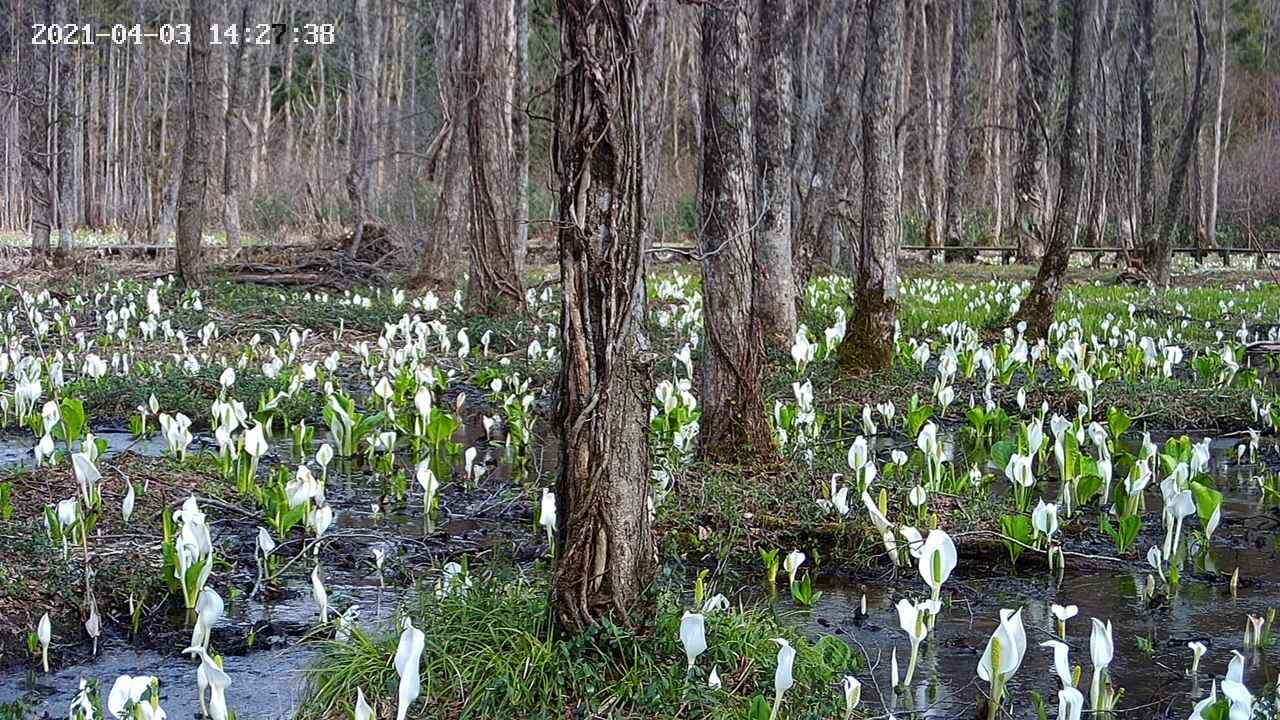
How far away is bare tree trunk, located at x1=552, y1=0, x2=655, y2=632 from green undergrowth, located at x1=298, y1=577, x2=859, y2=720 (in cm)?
11

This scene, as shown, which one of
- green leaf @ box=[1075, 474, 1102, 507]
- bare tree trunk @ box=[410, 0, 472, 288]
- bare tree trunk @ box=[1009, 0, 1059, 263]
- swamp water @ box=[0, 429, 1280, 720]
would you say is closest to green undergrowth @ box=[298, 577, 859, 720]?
swamp water @ box=[0, 429, 1280, 720]

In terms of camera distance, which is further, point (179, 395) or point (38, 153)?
point (38, 153)

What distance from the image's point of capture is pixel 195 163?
1406 cm

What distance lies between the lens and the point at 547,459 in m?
7.77

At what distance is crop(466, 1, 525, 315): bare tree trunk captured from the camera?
12.0 meters

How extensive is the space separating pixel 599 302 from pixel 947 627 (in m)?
1.94

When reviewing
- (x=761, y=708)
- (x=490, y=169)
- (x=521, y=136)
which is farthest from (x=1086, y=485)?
(x=521, y=136)

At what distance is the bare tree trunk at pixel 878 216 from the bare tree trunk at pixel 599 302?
558 centimetres

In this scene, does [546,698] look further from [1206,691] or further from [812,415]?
[812,415]

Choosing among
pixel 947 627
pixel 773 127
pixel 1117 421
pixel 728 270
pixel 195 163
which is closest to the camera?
pixel 947 627

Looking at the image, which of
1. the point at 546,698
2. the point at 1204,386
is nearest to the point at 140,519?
the point at 546,698

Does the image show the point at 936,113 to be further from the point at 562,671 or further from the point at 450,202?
the point at 562,671

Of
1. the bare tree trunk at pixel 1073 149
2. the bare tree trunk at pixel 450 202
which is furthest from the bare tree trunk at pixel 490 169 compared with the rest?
the bare tree trunk at pixel 1073 149

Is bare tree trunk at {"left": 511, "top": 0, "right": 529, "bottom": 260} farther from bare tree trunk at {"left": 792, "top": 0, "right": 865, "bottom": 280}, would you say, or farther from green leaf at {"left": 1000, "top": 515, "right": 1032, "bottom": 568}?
green leaf at {"left": 1000, "top": 515, "right": 1032, "bottom": 568}
